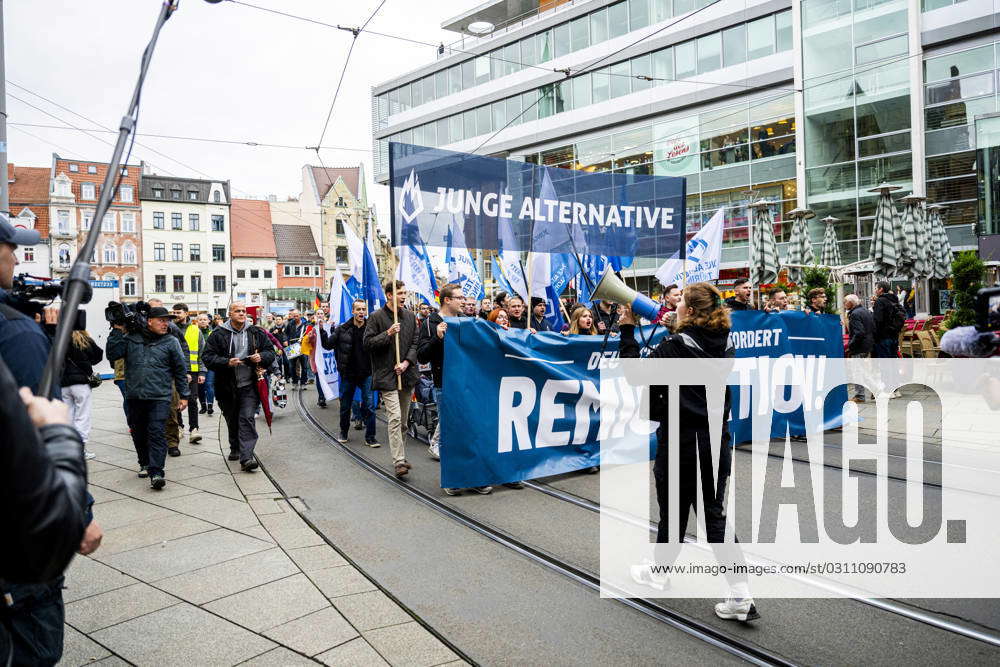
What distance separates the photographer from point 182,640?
358 centimetres

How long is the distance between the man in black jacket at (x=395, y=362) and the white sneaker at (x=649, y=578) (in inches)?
135

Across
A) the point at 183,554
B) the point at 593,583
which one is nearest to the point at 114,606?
the point at 183,554

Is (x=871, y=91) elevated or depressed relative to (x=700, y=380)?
elevated

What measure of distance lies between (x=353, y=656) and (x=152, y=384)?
16.6ft

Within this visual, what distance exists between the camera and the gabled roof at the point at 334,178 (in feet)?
251

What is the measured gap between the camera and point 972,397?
39.3ft

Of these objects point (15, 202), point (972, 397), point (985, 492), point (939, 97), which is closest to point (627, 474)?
point (985, 492)

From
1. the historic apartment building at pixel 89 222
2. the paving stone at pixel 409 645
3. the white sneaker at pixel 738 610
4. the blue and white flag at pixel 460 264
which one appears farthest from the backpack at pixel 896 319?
the historic apartment building at pixel 89 222

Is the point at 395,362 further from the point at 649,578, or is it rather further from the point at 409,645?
the point at 409,645

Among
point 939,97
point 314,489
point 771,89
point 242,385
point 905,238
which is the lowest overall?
point 314,489

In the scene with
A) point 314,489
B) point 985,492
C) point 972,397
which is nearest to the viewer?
point 985,492

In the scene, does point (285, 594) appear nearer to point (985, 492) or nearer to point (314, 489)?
point (314, 489)

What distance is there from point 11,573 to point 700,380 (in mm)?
3389

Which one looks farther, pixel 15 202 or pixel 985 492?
pixel 15 202
